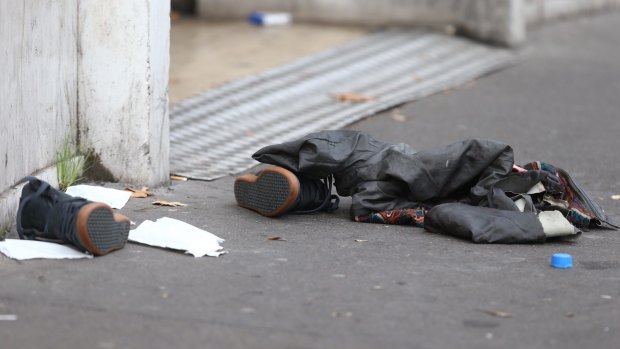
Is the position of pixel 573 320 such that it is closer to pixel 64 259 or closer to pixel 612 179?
pixel 64 259

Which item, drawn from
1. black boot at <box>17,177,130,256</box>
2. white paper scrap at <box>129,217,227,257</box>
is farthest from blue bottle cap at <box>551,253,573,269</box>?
black boot at <box>17,177,130,256</box>

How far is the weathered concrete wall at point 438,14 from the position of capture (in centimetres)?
1103

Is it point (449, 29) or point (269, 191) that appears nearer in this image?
point (269, 191)

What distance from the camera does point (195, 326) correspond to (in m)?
3.81

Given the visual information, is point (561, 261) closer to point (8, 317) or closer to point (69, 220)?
point (69, 220)

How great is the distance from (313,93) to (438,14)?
2689 mm

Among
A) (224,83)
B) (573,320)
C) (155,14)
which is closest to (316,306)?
(573,320)

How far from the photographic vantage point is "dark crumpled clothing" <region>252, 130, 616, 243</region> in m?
5.46

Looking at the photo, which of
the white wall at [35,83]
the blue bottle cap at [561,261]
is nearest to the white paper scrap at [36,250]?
the white wall at [35,83]

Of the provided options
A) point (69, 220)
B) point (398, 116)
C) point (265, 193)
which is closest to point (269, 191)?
point (265, 193)

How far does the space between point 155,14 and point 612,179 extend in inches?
123

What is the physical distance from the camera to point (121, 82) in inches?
231

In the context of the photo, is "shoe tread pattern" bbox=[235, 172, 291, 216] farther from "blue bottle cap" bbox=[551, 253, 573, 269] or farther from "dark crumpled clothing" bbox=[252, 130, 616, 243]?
"blue bottle cap" bbox=[551, 253, 573, 269]

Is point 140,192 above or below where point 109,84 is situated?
below
